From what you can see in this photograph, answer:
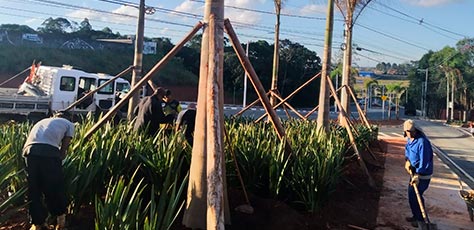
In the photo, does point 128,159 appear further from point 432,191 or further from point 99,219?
point 432,191

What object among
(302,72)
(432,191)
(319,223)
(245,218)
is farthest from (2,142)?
(302,72)

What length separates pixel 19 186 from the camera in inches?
189

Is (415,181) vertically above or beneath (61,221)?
above

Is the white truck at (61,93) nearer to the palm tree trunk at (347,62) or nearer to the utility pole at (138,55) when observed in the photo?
the utility pole at (138,55)

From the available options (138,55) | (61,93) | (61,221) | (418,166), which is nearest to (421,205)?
(418,166)

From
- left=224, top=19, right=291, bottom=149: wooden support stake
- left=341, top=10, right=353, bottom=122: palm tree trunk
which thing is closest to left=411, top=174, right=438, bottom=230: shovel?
left=224, top=19, right=291, bottom=149: wooden support stake

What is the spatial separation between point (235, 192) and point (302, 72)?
47.3 metres

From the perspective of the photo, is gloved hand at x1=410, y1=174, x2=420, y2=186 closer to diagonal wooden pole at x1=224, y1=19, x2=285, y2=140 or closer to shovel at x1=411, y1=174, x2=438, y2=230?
shovel at x1=411, y1=174, x2=438, y2=230

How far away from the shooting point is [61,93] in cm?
1633

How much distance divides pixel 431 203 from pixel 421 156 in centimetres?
165

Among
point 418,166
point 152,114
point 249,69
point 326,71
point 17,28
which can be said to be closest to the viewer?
point 249,69

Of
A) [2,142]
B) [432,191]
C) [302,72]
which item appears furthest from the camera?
[302,72]

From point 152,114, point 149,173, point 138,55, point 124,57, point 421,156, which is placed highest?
point 124,57

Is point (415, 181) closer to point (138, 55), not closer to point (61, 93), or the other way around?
point (138, 55)
